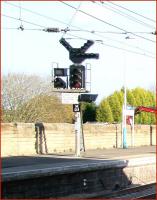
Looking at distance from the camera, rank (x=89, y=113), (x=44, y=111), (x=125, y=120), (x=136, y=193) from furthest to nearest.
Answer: (x=89, y=113) → (x=44, y=111) → (x=125, y=120) → (x=136, y=193)

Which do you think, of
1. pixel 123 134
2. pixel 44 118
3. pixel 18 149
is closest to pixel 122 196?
pixel 18 149

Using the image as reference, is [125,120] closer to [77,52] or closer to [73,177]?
[77,52]

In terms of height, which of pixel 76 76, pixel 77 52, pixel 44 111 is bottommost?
pixel 44 111

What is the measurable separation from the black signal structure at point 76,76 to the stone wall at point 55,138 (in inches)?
240

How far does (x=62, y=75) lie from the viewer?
73.2 feet

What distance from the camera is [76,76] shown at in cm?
2145

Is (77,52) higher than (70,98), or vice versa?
(77,52)

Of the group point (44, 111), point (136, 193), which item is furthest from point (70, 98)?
point (44, 111)

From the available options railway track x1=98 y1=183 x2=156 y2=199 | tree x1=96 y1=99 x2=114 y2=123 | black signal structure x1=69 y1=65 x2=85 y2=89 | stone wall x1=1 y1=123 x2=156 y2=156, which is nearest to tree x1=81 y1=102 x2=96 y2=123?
tree x1=96 y1=99 x2=114 y2=123

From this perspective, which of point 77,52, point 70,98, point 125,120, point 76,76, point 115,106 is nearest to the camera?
point 76,76

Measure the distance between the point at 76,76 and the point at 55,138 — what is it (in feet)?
31.3

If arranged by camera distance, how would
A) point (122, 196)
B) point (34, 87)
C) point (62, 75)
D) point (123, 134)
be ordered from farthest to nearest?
point (34, 87) < point (123, 134) < point (62, 75) < point (122, 196)

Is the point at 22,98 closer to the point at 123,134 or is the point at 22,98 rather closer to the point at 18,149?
the point at 123,134

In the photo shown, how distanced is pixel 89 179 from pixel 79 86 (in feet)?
Result: 13.6
